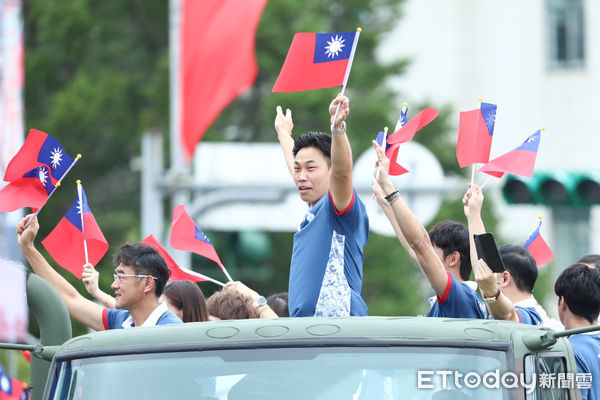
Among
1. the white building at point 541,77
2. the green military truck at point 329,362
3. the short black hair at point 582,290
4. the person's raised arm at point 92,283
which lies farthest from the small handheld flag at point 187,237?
the white building at point 541,77

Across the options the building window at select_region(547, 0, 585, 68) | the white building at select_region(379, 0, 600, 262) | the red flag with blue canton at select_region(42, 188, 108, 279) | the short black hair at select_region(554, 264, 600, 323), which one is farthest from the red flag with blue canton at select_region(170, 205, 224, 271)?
the building window at select_region(547, 0, 585, 68)

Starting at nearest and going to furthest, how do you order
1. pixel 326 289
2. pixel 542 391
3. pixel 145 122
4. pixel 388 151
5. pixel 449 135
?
pixel 542 391
pixel 326 289
pixel 388 151
pixel 145 122
pixel 449 135

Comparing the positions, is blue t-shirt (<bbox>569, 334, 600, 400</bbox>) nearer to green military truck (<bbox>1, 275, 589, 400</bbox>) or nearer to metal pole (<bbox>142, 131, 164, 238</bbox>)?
green military truck (<bbox>1, 275, 589, 400</bbox>)

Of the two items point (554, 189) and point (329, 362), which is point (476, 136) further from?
point (554, 189)

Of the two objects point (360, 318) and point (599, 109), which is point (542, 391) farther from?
point (599, 109)

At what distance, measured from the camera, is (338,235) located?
16.9ft

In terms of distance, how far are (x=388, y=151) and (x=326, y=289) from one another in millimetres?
1309

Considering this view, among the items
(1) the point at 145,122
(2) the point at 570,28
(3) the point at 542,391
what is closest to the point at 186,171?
(1) the point at 145,122

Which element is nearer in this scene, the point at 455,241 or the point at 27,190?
the point at 455,241

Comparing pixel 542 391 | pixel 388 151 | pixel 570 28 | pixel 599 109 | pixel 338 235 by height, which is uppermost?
pixel 570 28

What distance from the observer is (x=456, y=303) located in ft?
17.4

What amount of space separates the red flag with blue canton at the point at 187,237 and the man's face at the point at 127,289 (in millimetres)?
1553

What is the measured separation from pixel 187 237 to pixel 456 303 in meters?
2.76

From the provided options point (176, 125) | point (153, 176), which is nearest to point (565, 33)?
point (176, 125)
